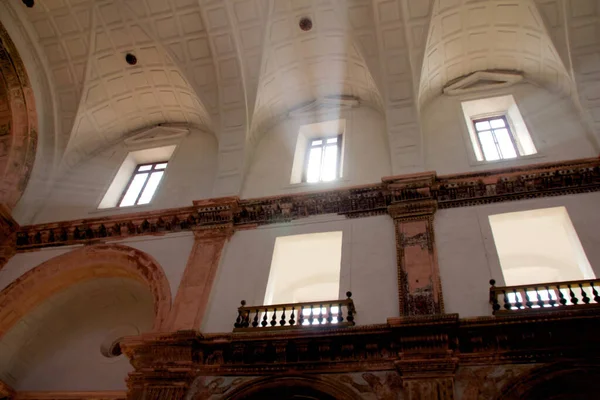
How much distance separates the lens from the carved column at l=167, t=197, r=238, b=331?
9141 millimetres

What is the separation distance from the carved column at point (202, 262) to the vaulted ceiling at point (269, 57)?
1.40 m

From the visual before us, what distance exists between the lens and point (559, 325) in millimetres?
7176

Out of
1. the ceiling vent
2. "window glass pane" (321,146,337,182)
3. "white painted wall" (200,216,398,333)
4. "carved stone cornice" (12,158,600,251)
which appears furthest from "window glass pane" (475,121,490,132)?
"white painted wall" (200,216,398,333)

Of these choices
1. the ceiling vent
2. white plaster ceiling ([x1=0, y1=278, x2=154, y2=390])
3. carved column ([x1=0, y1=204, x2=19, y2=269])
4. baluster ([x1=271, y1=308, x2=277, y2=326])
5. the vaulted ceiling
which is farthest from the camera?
the ceiling vent

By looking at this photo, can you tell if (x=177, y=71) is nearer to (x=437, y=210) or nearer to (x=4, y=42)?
(x=4, y=42)

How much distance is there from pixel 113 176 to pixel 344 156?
232 inches

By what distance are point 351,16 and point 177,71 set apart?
456 centimetres

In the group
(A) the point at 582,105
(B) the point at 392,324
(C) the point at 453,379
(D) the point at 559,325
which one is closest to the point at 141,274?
(B) the point at 392,324

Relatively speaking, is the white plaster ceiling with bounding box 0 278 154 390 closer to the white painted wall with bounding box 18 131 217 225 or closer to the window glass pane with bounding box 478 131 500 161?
the white painted wall with bounding box 18 131 217 225

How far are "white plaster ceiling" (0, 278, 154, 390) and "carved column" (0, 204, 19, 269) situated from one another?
1457 millimetres

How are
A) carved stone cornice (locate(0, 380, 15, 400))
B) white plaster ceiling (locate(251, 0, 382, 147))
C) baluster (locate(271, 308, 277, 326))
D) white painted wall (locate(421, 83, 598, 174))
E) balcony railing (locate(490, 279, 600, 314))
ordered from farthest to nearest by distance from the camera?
white plaster ceiling (locate(251, 0, 382, 147)) → carved stone cornice (locate(0, 380, 15, 400)) → white painted wall (locate(421, 83, 598, 174)) → baluster (locate(271, 308, 277, 326)) → balcony railing (locate(490, 279, 600, 314))

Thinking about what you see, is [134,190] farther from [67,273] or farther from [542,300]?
[542,300]

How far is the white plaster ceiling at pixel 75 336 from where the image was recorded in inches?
433

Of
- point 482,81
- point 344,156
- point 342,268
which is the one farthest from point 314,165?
point 482,81
